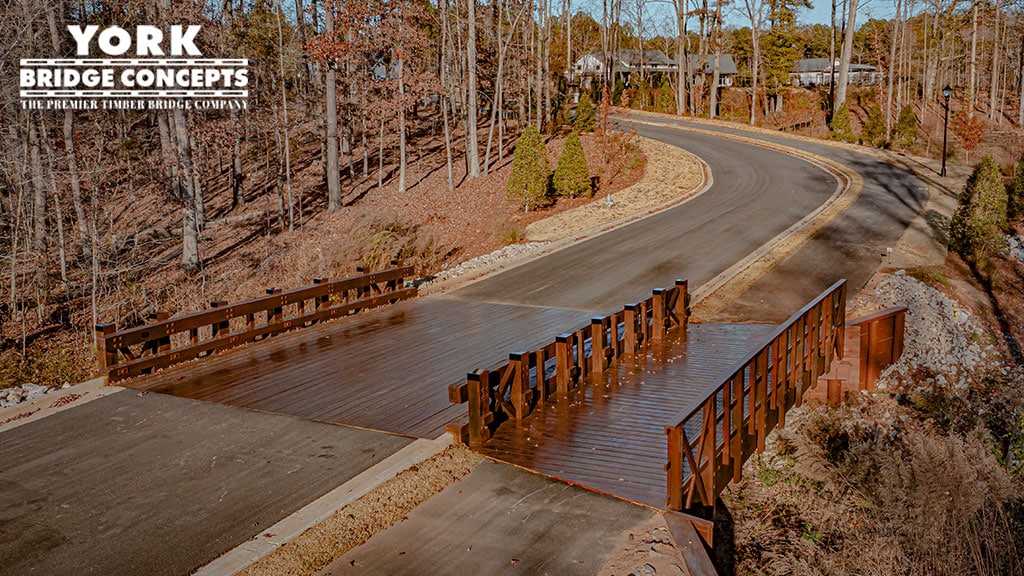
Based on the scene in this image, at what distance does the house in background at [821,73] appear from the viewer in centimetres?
7361

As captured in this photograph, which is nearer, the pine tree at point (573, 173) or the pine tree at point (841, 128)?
the pine tree at point (573, 173)

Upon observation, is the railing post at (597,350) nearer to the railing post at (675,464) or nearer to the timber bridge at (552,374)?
the timber bridge at (552,374)

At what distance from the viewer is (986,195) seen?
17.0 metres

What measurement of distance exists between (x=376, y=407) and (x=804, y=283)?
10302 mm

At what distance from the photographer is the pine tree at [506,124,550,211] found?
90.7ft

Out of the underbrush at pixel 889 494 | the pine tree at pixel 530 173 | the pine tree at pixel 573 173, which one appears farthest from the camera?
the pine tree at pixel 573 173

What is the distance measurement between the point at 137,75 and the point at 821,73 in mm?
70598

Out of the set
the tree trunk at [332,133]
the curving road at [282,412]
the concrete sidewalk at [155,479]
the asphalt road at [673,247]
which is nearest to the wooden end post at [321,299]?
the curving road at [282,412]

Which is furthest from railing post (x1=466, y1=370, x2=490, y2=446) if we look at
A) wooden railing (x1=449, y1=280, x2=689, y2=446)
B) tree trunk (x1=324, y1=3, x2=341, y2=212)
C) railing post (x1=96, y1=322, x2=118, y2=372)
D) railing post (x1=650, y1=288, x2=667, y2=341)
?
tree trunk (x1=324, y1=3, x2=341, y2=212)

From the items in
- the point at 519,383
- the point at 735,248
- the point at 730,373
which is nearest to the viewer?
the point at 730,373

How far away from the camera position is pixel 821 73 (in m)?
77.5

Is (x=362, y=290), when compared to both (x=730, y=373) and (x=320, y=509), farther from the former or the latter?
(x=730, y=373)

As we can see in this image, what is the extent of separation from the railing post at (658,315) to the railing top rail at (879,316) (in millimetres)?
2875

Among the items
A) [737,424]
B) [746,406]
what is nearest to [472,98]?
[746,406]
